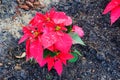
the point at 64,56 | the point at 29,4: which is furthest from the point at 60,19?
the point at 29,4

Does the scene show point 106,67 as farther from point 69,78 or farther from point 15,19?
point 15,19

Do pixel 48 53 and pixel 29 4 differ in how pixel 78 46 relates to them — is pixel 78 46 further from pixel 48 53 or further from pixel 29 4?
pixel 29 4

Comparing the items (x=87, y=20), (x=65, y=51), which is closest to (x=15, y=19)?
(x=87, y=20)

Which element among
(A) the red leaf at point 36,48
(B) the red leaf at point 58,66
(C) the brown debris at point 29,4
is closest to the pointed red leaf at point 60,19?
(A) the red leaf at point 36,48

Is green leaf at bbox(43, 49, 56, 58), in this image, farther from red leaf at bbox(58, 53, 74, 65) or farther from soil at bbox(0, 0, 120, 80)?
soil at bbox(0, 0, 120, 80)

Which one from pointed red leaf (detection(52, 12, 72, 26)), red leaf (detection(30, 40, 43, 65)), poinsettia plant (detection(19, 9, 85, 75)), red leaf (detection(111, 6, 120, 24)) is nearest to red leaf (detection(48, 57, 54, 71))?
poinsettia plant (detection(19, 9, 85, 75))

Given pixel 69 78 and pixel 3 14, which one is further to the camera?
pixel 3 14

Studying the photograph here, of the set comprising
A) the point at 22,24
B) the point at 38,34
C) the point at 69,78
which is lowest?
the point at 69,78
